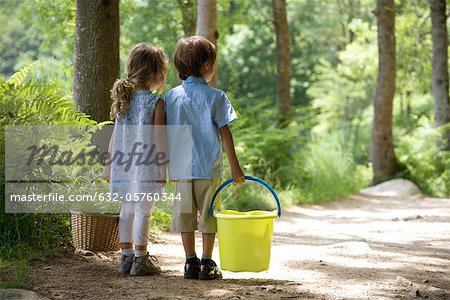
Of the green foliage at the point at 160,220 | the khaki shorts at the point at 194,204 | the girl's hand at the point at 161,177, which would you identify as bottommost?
the green foliage at the point at 160,220

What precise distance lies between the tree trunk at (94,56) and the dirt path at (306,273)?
145 centimetres

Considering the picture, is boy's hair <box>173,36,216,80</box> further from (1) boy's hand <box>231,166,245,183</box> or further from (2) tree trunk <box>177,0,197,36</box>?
(2) tree trunk <box>177,0,197,36</box>

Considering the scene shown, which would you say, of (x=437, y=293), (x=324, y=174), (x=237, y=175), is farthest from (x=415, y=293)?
(x=324, y=174)

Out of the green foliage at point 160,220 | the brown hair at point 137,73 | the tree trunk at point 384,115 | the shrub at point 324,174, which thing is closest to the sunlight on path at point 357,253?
the green foliage at point 160,220

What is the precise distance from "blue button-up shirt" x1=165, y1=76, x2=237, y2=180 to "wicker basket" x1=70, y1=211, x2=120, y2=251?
1121 millimetres

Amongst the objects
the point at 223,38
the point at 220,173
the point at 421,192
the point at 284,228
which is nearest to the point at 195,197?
the point at 220,173

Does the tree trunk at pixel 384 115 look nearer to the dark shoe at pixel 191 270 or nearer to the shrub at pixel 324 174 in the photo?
the shrub at pixel 324 174

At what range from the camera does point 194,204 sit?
478cm

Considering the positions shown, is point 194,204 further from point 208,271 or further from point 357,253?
point 357,253

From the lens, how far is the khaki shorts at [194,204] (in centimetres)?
473

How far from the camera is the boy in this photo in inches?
186

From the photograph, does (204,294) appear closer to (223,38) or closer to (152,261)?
(152,261)

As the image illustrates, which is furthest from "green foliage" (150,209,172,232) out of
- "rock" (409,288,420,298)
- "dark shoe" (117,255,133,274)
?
"rock" (409,288,420,298)

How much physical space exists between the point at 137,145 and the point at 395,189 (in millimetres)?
10192
